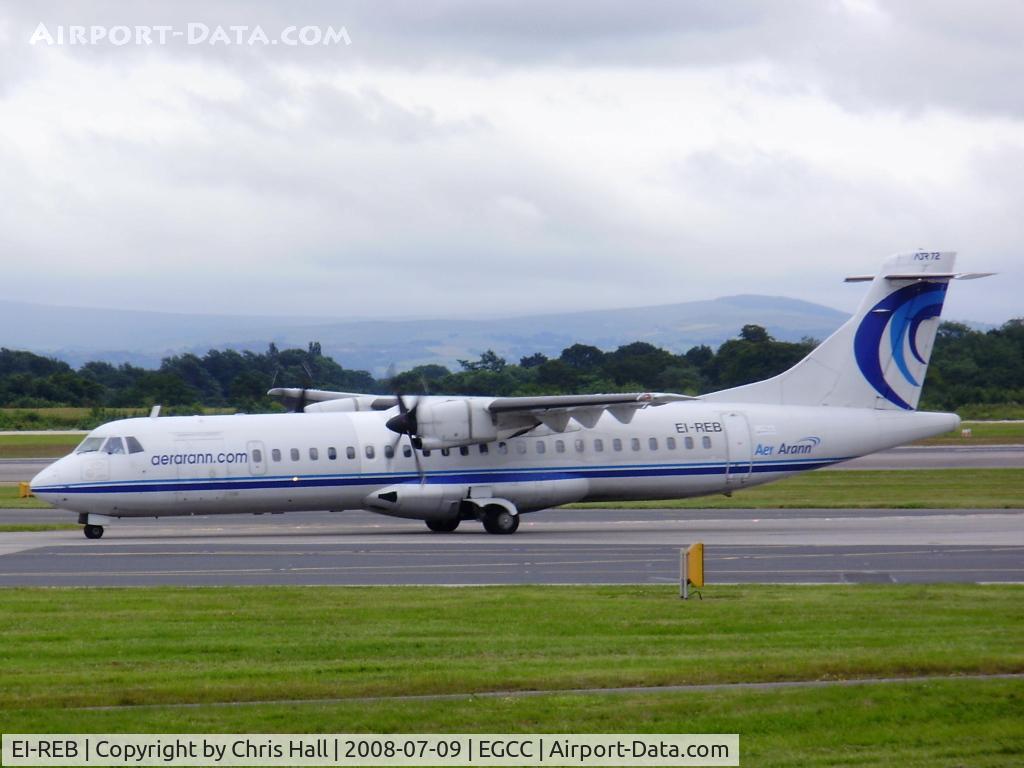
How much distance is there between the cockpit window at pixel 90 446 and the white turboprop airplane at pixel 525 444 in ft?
0.10

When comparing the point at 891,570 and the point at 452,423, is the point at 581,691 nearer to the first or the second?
the point at 891,570

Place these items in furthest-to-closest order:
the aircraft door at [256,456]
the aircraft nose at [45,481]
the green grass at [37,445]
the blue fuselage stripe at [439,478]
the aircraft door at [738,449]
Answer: the green grass at [37,445] < the aircraft door at [738,449] < the aircraft door at [256,456] < the blue fuselage stripe at [439,478] < the aircraft nose at [45,481]

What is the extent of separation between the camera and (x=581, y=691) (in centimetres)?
1237

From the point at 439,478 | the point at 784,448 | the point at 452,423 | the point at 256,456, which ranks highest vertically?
the point at 452,423

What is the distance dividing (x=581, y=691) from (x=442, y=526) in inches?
795

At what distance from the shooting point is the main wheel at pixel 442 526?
32125 millimetres

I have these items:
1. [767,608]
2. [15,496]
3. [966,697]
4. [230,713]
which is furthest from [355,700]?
[15,496]

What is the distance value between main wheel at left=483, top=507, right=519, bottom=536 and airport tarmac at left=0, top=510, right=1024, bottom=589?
0.43 metres

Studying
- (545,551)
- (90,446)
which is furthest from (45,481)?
(545,551)

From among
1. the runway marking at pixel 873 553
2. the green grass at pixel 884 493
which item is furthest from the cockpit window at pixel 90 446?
the green grass at pixel 884 493

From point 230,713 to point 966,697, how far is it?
20.2 feet

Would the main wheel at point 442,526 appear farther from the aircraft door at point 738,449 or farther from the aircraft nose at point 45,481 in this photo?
the aircraft nose at point 45,481

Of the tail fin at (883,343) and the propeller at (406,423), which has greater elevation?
the tail fin at (883,343)

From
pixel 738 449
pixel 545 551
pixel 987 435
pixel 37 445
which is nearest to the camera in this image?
pixel 545 551
